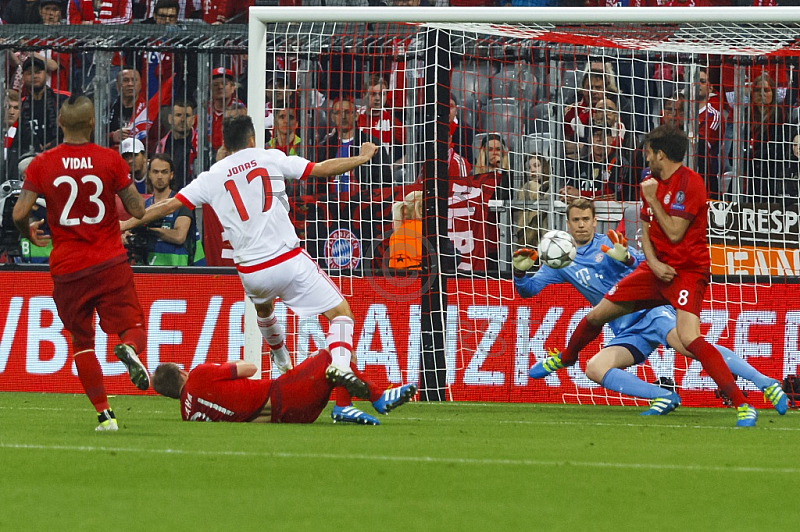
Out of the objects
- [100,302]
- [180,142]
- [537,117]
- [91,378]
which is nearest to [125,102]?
[180,142]

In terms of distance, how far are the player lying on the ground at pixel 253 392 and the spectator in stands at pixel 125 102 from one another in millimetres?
5285

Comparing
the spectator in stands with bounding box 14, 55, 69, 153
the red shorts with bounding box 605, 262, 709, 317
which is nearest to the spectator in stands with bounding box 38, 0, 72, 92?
the spectator in stands with bounding box 14, 55, 69, 153

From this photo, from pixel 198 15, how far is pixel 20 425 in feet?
25.9

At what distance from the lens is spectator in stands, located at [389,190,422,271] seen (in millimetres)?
11258

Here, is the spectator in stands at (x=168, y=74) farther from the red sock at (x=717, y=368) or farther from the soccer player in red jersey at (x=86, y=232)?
the red sock at (x=717, y=368)

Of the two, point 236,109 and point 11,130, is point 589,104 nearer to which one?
point 236,109

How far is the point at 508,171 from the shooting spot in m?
11.7

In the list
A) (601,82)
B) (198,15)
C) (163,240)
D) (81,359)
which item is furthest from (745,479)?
(198,15)

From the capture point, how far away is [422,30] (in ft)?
38.0

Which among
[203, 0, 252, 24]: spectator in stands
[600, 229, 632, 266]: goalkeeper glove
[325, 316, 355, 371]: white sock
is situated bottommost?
[325, 316, 355, 371]: white sock

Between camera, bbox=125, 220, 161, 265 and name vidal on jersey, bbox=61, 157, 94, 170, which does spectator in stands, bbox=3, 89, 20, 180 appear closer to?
camera, bbox=125, 220, 161, 265

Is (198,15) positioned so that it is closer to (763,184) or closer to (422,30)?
(422,30)

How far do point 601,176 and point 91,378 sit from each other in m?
5.68

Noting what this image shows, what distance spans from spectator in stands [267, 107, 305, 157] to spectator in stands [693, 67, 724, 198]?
11.9 ft
